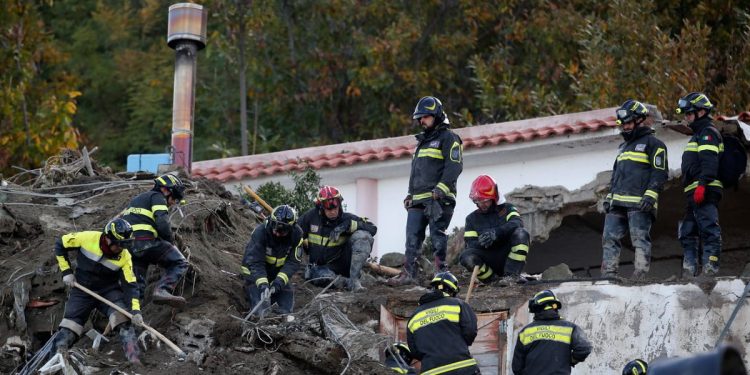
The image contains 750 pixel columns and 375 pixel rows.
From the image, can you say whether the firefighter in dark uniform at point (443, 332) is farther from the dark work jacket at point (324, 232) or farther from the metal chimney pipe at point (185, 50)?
the metal chimney pipe at point (185, 50)

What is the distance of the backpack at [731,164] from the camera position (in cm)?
1430

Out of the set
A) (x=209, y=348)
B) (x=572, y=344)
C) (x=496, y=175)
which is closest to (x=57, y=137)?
(x=496, y=175)

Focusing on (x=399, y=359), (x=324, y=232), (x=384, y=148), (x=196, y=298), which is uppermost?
(x=384, y=148)

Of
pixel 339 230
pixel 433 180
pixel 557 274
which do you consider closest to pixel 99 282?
pixel 339 230

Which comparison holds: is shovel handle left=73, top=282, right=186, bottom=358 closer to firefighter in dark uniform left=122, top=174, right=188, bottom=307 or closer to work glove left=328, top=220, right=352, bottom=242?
firefighter in dark uniform left=122, top=174, right=188, bottom=307

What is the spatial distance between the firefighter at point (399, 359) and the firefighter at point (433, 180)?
1883mm

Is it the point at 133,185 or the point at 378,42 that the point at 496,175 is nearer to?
the point at 133,185

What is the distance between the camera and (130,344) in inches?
515

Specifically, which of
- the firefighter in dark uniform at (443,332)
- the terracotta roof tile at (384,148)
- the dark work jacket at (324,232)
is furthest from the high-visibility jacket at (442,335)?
the terracotta roof tile at (384,148)

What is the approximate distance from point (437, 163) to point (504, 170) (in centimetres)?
399

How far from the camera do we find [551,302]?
1162cm

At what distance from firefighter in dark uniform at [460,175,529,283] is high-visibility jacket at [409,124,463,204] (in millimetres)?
297

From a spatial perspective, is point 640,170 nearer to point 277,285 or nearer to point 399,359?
point 399,359

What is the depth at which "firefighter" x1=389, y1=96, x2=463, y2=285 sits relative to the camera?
1458 centimetres
